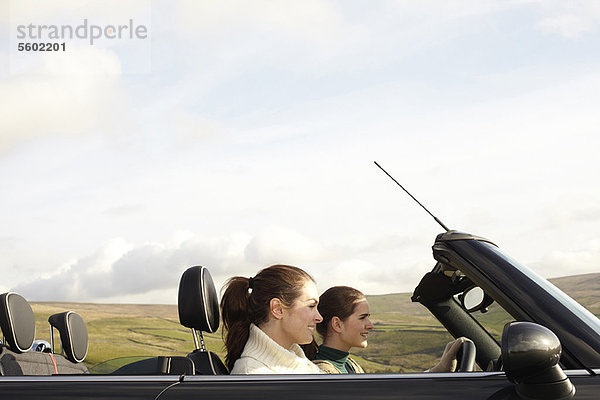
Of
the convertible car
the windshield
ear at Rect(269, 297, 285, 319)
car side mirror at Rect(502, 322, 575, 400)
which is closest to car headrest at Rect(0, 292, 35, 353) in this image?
the convertible car

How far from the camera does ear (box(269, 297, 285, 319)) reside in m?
3.25

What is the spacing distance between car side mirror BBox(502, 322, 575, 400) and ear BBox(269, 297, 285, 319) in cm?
141

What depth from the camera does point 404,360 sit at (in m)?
3.07

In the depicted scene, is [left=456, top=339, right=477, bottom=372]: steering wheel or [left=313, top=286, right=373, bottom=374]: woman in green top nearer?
[left=456, top=339, right=477, bottom=372]: steering wheel

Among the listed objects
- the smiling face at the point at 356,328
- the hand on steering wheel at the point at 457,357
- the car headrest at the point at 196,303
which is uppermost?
the car headrest at the point at 196,303

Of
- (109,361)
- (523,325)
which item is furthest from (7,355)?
(523,325)

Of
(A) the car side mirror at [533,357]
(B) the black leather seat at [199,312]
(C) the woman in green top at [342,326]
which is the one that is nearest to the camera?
(A) the car side mirror at [533,357]

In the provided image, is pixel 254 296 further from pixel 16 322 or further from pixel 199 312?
pixel 16 322

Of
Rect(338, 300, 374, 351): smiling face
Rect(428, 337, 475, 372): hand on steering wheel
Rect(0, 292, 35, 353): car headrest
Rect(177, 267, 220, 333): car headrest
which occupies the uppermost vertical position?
Rect(177, 267, 220, 333): car headrest

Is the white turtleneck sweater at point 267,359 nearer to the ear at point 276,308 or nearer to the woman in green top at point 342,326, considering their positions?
the ear at point 276,308

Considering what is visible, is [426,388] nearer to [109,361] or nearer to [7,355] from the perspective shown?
[109,361]

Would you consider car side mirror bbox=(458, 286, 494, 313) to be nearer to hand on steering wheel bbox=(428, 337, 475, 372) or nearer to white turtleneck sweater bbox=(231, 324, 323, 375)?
hand on steering wheel bbox=(428, 337, 475, 372)

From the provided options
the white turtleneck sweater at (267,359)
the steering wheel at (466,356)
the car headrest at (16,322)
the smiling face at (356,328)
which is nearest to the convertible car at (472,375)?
the white turtleneck sweater at (267,359)

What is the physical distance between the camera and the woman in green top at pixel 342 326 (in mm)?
4094
